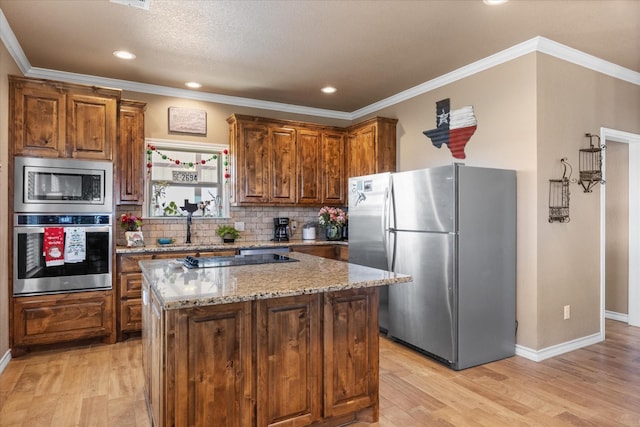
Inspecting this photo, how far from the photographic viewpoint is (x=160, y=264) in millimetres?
2732

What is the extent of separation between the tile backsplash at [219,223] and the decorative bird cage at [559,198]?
305 centimetres

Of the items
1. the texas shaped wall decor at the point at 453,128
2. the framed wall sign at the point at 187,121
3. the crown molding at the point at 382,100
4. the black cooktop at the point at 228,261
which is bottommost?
the black cooktop at the point at 228,261

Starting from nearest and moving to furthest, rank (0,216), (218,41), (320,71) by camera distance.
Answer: (0,216) < (218,41) < (320,71)

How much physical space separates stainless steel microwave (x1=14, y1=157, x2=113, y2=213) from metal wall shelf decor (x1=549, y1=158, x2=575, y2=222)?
4.11 meters

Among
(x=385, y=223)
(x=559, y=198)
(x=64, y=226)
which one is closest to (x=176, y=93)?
(x=64, y=226)

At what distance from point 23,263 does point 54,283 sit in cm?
31

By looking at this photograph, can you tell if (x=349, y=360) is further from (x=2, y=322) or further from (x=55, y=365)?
(x=2, y=322)

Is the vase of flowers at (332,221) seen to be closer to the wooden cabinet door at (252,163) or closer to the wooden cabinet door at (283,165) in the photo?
the wooden cabinet door at (283,165)

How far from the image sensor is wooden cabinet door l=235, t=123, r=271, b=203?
482cm

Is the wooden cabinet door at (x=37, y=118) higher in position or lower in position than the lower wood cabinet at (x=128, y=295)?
higher

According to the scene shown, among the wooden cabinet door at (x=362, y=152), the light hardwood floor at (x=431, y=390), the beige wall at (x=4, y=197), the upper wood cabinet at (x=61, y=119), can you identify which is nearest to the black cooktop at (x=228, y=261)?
the light hardwood floor at (x=431, y=390)

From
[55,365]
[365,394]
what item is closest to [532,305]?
[365,394]

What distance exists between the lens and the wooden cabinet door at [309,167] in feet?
17.1

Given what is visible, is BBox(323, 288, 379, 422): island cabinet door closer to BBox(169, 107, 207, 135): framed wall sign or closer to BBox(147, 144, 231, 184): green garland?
BBox(147, 144, 231, 184): green garland
